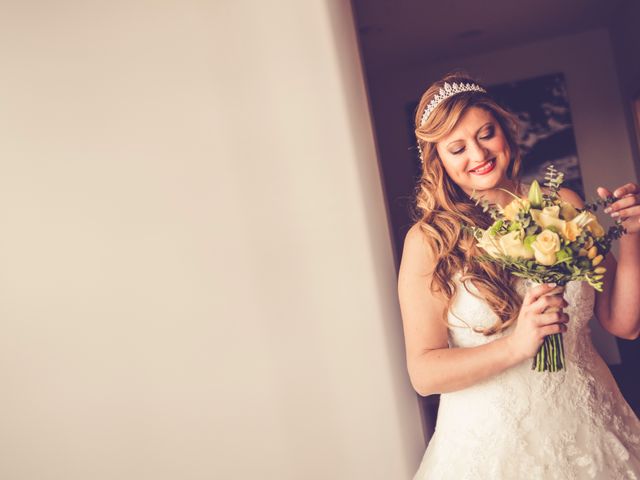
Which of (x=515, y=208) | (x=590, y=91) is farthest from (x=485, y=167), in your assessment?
(x=590, y=91)

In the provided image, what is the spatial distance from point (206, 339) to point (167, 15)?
128cm

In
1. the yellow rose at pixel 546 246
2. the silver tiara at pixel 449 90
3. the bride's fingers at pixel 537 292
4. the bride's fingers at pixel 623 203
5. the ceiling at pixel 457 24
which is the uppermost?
the ceiling at pixel 457 24

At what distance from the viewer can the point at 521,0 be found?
237 inches

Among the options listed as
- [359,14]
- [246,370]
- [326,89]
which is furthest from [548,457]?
[359,14]

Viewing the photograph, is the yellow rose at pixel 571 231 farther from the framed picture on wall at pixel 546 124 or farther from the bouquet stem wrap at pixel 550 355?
the framed picture on wall at pixel 546 124

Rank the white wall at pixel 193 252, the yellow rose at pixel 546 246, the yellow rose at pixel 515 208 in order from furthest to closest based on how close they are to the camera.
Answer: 1. the white wall at pixel 193 252
2. the yellow rose at pixel 515 208
3. the yellow rose at pixel 546 246

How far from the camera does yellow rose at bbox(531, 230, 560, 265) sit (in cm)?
163

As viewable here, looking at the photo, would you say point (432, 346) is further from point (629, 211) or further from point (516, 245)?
point (629, 211)

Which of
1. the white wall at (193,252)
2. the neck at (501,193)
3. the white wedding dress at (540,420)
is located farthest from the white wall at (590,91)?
the white wedding dress at (540,420)

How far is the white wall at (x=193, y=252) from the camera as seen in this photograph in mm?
2383

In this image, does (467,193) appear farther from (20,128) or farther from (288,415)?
(20,128)

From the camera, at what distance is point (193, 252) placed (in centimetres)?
249

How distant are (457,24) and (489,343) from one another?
5.18 metres

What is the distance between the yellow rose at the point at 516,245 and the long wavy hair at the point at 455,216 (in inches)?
11.4
